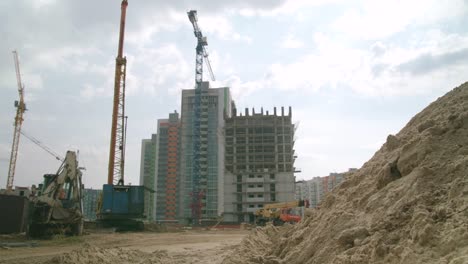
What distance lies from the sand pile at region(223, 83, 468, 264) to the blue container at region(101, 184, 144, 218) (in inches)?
985

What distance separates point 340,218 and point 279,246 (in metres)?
2.52

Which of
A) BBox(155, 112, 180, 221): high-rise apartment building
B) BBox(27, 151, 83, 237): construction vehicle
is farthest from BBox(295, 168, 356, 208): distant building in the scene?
BBox(27, 151, 83, 237): construction vehicle

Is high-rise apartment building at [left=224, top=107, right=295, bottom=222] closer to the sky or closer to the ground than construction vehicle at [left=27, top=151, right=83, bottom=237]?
closer to the sky

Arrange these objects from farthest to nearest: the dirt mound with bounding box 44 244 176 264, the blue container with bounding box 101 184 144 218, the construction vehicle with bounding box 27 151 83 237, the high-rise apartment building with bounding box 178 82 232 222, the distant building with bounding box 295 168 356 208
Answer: the distant building with bounding box 295 168 356 208
the high-rise apartment building with bounding box 178 82 232 222
the blue container with bounding box 101 184 144 218
the construction vehicle with bounding box 27 151 83 237
the dirt mound with bounding box 44 244 176 264

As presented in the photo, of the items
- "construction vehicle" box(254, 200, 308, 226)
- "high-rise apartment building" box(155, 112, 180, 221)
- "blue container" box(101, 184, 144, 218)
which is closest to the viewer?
"blue container" box(101, 184, 144, 218)

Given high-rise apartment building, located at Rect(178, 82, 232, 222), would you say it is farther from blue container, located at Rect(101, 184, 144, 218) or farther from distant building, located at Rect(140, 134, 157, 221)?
blue container, located at Rect(101, 184, 144, 218)

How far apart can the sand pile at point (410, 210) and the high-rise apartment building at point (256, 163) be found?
72.6 metres

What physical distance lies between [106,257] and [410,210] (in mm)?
Answer: 10122

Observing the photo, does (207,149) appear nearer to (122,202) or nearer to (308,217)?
(122,202)

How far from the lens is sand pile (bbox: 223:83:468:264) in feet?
15.1

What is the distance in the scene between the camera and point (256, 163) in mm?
85375

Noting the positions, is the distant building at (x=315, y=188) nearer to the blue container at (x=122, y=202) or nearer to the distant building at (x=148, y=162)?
the distant building at (x=148, y=162)

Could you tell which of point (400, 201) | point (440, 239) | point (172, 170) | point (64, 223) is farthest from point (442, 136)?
point (172, 170)

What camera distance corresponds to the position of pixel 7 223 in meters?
22.4
